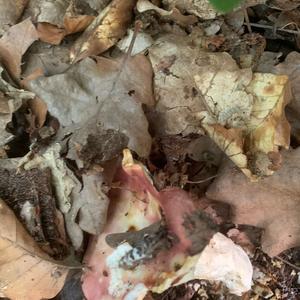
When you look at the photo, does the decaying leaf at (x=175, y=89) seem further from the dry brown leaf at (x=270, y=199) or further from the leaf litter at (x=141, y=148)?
the dry brown leaf at (x=270, y=199)

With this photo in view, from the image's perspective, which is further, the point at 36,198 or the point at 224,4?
the point at 36,198

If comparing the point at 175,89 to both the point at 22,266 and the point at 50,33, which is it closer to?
the point at 50,33

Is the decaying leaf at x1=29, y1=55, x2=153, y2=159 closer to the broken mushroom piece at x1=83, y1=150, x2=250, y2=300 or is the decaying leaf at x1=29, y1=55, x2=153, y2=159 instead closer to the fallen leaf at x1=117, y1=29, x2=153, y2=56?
the fallen leaf at x1=117, y1=29, x2=153, y2=56

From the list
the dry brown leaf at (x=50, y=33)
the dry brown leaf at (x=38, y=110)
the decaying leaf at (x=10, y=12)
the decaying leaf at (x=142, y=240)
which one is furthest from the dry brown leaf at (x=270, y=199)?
the decaying leaf at (x=10, y=12)

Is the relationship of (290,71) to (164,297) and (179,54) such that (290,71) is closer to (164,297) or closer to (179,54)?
(179,54)

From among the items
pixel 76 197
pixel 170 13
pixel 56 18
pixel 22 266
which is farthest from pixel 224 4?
pixel 22 266

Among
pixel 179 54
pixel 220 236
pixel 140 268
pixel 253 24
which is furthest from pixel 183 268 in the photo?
pixel 253 24

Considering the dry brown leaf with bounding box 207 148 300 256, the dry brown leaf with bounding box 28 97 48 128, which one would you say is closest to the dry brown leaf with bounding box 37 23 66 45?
the dry brown leaf with bounding box 28 97 48 128

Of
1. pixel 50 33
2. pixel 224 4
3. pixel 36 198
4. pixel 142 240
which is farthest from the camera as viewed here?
pixel 50 33
